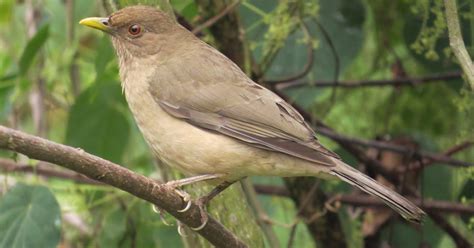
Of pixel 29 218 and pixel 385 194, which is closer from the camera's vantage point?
pixel 385 194

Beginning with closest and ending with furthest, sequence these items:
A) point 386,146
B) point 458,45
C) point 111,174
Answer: point 111,174 < point 458,45 < point 386,146

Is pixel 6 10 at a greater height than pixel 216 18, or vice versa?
pixel 216 18

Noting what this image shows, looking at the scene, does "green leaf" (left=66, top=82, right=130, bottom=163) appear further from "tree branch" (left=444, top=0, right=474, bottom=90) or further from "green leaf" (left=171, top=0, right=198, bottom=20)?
"tree branch" (left=444, top=0, right=474, bottom=90)

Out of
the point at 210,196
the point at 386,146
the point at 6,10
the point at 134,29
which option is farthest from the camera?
the point at 6,10

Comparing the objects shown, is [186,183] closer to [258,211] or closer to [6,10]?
[258,211]

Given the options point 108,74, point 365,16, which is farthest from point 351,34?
point 108,74

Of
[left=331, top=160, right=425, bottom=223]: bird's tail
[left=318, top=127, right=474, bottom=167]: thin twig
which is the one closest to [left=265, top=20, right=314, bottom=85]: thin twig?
[left=318, top=127, right=474, bottom=167]: thin twig

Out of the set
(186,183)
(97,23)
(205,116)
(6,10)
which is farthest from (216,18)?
(6,10)
